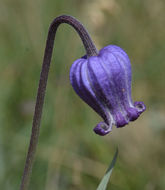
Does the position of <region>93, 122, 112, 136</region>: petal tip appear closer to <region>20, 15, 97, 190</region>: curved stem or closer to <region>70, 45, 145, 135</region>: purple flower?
<region>70, 45, 145, 135</region>: purple flower

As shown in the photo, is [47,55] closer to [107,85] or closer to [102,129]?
[107,85]

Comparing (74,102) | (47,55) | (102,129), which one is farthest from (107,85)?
(74,102)

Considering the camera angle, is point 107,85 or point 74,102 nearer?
point 107,85

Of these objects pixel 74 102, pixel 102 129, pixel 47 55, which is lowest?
pixel 74 102

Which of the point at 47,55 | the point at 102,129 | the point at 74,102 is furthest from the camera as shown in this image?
the point at 74,102

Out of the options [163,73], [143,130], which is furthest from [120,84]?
[163,73]
